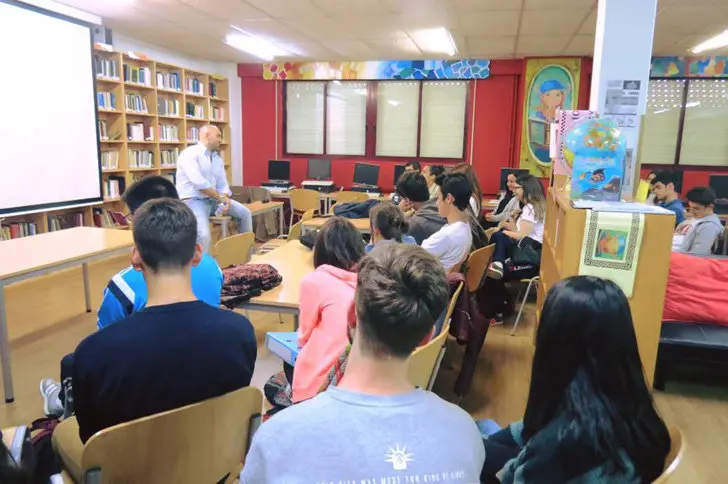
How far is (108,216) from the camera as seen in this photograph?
6.57m

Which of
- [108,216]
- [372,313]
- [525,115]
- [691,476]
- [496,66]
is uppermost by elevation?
[496,66]

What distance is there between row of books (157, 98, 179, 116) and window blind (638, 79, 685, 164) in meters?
6.73

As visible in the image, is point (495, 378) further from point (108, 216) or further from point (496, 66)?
point (496, 66)

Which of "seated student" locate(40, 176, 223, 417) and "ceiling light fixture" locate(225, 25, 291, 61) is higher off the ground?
"ceiling light fixture" locate(225, 25, 291, 61)

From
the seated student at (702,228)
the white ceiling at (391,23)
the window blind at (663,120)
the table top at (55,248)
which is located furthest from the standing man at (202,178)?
the window blind at (663,120)

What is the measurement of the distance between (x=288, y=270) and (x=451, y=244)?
988mm

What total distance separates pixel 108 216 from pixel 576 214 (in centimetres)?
584

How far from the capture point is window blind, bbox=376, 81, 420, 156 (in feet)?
27.6

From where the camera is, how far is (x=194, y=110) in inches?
316

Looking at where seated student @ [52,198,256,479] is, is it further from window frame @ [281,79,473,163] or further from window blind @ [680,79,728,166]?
window blind @ [680,79,728,166]

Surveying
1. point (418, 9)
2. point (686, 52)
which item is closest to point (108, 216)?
point (418, 9)

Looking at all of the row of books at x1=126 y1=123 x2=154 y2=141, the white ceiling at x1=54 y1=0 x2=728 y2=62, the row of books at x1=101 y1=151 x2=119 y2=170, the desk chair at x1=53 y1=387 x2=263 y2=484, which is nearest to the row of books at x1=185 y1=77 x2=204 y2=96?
the white ceiling at x1=54 y1=0 x2=728 y2=62

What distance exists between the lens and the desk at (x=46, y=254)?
2.88m

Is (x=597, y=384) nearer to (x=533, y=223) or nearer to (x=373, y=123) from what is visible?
(x=533, y=223)
